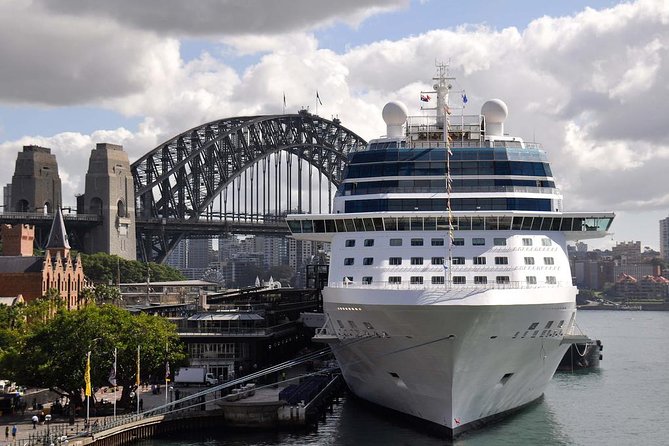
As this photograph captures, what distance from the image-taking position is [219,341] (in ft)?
249

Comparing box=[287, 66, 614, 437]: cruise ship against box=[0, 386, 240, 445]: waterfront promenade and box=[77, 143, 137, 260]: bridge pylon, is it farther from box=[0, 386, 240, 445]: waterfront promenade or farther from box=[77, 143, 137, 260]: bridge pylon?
box=[77, 143, 137, 260]: bridge pylon

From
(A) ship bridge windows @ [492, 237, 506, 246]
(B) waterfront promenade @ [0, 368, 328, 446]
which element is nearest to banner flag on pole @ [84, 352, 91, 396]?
(B) waterfront promenade @ [0, 368, 328, 446]

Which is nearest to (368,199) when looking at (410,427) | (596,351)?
(410,427)

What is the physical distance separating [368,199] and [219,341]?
852 inches

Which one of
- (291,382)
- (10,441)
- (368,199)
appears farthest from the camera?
(291,382)

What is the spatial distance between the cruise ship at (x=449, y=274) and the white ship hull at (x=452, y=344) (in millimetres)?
71

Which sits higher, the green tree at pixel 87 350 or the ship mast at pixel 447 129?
the ship mast at pixel 447 129

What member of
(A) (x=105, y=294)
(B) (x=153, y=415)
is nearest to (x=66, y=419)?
(B) (x=153, y=415)

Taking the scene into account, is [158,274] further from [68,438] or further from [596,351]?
[68,438]

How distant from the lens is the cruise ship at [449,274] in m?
50.3

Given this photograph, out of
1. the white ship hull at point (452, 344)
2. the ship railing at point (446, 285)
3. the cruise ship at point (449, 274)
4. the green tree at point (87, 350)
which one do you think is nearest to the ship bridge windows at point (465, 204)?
the cruise ship at point (449, 274)

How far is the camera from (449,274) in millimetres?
52625

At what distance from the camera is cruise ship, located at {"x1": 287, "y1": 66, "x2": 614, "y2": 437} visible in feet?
165

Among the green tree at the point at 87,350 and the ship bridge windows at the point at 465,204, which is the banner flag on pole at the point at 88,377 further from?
the ship bridge windows at the point at 465,204
